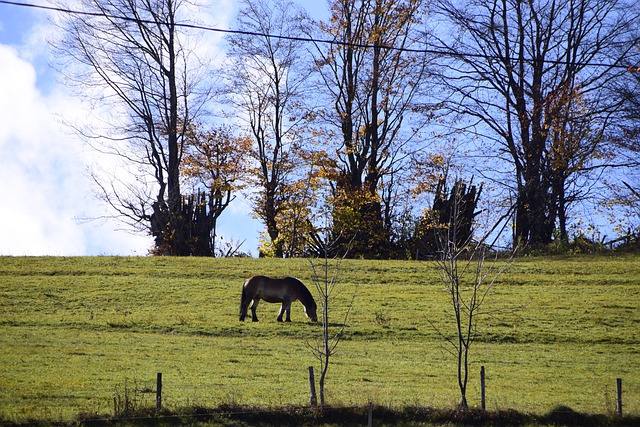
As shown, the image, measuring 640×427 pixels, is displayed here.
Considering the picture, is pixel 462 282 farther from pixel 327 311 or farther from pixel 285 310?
pixel 327 311

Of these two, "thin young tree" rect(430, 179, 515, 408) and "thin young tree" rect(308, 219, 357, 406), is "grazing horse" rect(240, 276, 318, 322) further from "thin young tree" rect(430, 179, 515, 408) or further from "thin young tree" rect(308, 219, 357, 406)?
"thin young tree" rect(430, 179, 515, 408)

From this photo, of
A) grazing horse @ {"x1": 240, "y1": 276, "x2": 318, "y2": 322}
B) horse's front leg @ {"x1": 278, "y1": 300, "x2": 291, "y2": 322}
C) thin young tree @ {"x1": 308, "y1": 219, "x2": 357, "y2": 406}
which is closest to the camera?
thin young tree @ {"x1": 308, "y1": 219, "x2": 357, "y2": 406}

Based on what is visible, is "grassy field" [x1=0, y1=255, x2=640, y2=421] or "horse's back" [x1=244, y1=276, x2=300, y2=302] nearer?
"grassy field" [x1=0, y1=255, x2=640, y2=421]

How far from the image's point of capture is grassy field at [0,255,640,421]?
16.6 metres

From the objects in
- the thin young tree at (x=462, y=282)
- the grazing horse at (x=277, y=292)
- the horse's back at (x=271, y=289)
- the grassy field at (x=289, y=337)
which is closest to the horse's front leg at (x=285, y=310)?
the grazing horse at (x=277, y=292)

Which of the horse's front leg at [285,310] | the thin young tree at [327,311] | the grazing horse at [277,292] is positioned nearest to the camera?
the thin young tree at [327,311]

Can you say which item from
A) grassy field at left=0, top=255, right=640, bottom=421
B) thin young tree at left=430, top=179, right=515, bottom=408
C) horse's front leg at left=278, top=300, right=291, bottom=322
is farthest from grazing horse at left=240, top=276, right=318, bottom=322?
thin young tree at left=430, top=179, right=515, bottom=408

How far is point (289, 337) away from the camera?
23719mm

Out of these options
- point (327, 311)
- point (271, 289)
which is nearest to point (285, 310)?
point (271, 289)

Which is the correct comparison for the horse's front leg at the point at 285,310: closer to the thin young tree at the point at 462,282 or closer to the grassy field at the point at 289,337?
the grassy field at the point at 289,337

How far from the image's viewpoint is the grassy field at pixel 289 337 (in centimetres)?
1656

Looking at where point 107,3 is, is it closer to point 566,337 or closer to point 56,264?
point 56,264

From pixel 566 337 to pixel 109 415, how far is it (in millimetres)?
14485

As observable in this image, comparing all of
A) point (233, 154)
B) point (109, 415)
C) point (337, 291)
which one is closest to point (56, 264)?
point (337, 291)
